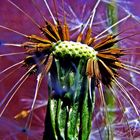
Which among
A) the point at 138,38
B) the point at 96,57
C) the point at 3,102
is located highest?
the point at 96,57

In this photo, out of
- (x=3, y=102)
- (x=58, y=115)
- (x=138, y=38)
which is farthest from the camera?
(x=138, y=38)

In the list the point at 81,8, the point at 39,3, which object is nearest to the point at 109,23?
the point at 81,8

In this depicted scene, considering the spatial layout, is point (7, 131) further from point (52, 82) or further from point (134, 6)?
point (52, 82)

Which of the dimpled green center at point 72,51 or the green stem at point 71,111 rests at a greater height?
the dimpled green center at point 72,51

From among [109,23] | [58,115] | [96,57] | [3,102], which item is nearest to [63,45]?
[96,57]

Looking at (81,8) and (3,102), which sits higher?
(81,8)

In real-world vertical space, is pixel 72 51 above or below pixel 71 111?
above

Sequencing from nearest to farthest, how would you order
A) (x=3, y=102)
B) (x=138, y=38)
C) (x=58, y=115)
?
(x=58, y=115)
(x=3, y=102)
(x=138, y=38)

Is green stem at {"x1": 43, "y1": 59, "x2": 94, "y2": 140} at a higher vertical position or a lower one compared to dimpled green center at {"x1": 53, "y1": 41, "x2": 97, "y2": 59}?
lower

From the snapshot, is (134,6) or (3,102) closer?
(3,102)
